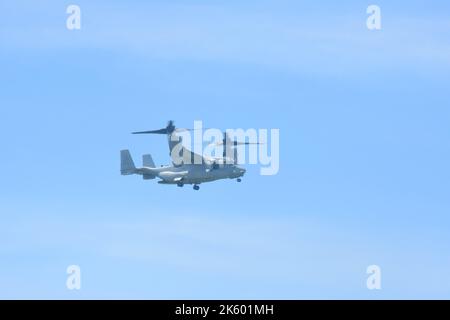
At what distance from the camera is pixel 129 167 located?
19925cm
